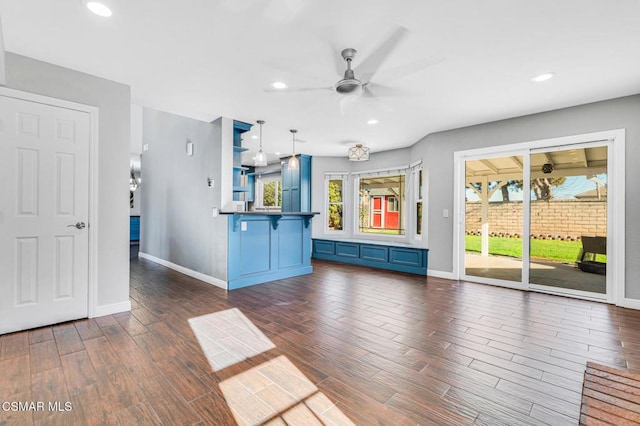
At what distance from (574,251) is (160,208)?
7360 millimetres

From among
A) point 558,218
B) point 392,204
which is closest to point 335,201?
point 392,204

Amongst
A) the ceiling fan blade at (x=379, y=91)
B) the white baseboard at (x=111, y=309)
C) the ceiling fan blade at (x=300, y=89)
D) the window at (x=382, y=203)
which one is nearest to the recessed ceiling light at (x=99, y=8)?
the ceiling fan blade at (x=300, y=89)

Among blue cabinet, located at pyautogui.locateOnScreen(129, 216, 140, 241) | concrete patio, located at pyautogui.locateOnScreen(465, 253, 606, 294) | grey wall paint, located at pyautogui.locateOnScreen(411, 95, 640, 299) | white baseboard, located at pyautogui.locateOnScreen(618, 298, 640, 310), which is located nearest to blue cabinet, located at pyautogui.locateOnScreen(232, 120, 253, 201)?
grey wall paint, located at pyautogui.locateOnScreen(411, 95, 640, 299)

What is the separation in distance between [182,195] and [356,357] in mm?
4259

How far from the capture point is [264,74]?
9.71 ft

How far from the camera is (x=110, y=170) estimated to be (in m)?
3.13

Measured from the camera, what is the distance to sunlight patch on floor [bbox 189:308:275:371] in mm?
2267

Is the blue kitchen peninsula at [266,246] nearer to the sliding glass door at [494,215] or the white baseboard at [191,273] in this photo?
the white baseboard at [191,273]

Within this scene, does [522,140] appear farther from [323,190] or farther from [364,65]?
[323,190]

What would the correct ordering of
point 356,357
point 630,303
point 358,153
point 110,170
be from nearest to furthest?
1. point 356,357
2. point 110,170
3. point 630,303
4. point 358,153

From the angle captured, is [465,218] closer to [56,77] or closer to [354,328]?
[354,328]

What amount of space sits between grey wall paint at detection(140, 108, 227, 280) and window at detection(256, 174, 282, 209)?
3.35 meters

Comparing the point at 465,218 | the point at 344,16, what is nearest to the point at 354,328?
the point at 344,16

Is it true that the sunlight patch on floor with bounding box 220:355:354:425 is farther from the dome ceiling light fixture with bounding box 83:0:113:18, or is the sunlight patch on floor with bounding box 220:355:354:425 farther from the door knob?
the dome ceiling light fixture with bounding box 83:0:113:18
